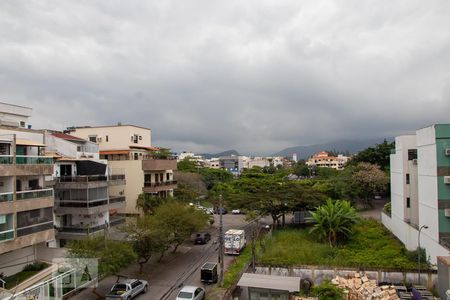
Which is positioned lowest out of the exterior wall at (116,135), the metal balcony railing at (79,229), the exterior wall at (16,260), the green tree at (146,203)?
the exterior wall at (16,260)

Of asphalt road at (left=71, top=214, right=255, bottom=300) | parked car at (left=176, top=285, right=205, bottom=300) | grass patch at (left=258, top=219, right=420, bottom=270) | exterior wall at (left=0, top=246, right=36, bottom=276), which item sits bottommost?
asphalt road at (left=71, top=214, right=255, bottom=300)

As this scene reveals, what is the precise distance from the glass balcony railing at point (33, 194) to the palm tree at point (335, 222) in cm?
2422

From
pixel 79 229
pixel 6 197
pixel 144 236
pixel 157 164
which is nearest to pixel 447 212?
pixel 144 236

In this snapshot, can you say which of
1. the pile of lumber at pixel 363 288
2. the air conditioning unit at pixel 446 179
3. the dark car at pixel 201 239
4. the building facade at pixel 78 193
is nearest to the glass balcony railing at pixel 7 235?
the building facade at pixel 78 193

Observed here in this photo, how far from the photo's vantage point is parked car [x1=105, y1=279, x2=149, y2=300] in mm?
23672

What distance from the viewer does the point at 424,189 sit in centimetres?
2930

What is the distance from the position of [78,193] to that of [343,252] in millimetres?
23501

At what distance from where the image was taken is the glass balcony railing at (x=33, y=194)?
24312 mm

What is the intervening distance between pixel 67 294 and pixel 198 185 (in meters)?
46.0

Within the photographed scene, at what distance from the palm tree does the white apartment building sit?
A: 181 inches

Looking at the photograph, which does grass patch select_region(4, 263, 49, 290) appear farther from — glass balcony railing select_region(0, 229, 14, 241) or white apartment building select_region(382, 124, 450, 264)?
white apartment building select_region(382, 124, 450, 264)

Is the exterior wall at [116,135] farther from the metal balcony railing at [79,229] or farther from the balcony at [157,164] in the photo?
the metal balcony railing at [79,229]

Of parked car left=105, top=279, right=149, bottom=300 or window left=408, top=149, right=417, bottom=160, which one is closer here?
parked car left=105, top=279, right=149, bottom=300

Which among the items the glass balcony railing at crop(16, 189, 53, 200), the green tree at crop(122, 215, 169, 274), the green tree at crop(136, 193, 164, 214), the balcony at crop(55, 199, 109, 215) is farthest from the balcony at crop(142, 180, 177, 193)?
the glass balcony railing at crop(16, 189, 53, 200)
